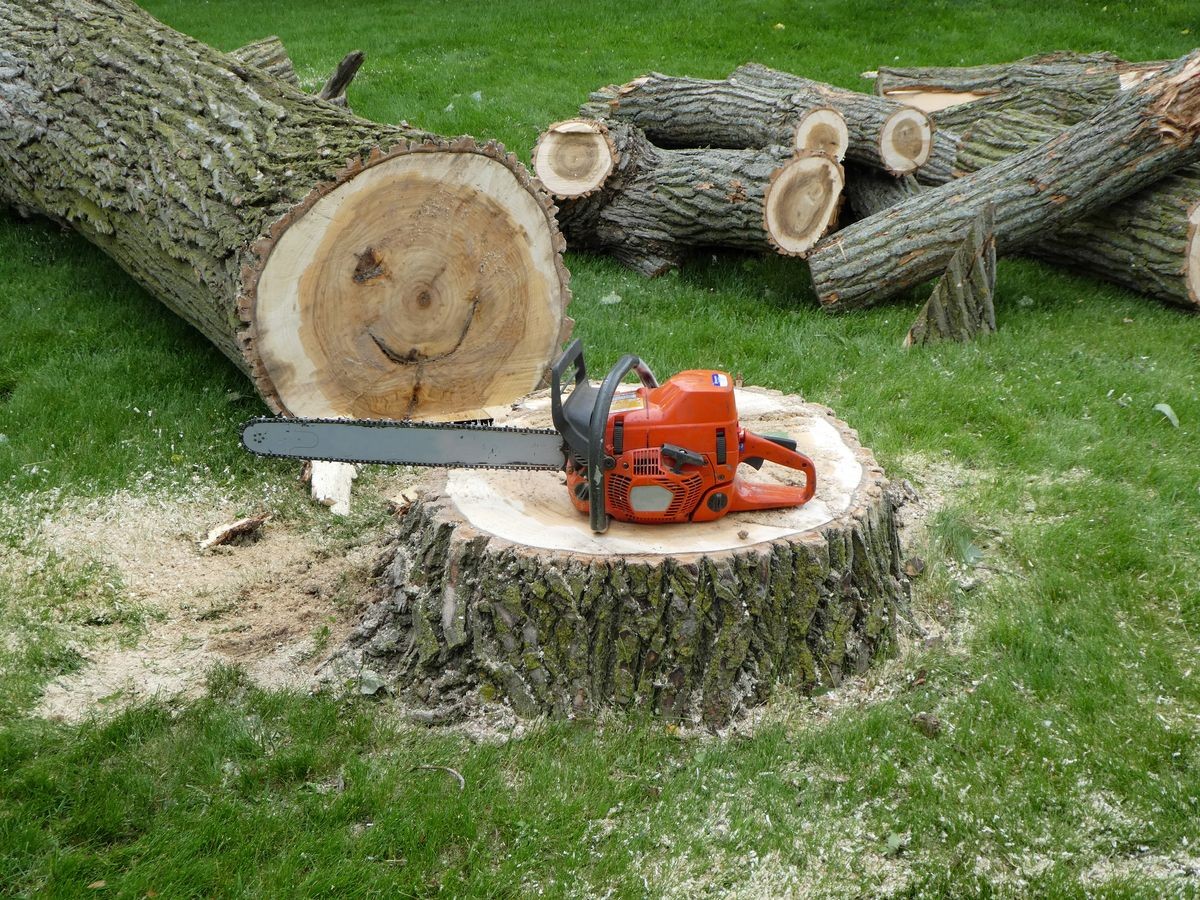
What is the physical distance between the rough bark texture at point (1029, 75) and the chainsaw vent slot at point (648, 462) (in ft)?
19.4

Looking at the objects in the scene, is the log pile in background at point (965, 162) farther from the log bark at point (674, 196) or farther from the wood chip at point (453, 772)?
the wood chip at point (453, 772)

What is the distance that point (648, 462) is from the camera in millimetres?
3072

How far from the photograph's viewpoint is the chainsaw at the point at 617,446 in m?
3.04

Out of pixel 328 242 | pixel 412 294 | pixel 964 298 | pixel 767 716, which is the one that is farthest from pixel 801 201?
pixel 767 716

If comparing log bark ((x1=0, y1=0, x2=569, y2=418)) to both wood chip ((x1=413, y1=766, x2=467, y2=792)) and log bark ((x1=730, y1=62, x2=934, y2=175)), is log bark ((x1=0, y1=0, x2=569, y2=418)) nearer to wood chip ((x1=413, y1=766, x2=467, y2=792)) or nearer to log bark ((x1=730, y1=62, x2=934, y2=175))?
wood chip ((x1=413, y1=766, x2=467, y2=792))

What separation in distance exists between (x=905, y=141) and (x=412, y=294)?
426cm

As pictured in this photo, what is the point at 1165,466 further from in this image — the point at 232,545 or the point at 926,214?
the point at 232,545

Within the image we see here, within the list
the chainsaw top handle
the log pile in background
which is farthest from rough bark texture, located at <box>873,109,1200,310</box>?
the chainsaw top handle

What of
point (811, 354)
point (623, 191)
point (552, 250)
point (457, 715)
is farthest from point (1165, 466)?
point (623, 191)

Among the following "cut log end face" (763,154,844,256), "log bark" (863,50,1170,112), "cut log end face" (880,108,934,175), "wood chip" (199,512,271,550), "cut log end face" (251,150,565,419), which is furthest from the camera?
"log bark" (863,50,1170,112)

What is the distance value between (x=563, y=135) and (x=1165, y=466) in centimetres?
402

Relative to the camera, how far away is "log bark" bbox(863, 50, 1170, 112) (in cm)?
754

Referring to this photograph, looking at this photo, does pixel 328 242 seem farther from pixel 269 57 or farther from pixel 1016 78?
pixel 1016 78

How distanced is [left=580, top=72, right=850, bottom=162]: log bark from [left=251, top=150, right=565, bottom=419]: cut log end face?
3251 millimetres
